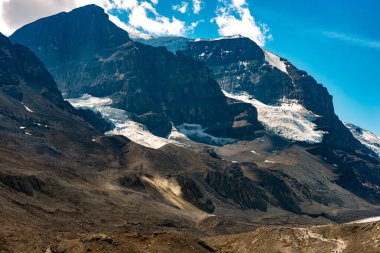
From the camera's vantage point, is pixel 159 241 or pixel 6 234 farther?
pixel 6 234

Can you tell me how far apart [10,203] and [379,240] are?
10560cm

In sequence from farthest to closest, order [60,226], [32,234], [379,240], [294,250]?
[60,226] < [32,234] < [294,250] < [379,240]

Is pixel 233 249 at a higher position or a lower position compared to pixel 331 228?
lower

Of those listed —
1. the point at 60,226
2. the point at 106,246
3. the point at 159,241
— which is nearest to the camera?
the point at 106,246

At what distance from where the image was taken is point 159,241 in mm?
99438

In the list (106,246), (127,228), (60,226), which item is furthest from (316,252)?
(127,228)

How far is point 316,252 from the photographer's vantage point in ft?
367

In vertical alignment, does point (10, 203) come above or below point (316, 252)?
below

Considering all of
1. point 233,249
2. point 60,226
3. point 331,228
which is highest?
point 331,228

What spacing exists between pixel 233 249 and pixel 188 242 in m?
18.2

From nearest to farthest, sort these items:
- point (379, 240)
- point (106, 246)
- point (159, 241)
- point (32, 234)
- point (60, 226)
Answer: point (106, 246) < point (159, 241) < point (379, 240) < point (32, 234) < point (60, 226)

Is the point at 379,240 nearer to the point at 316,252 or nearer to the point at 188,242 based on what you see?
the point at 316,252

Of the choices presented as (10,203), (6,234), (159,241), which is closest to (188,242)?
(159,241)

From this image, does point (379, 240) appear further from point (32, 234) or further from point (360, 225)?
point (32, 234)
